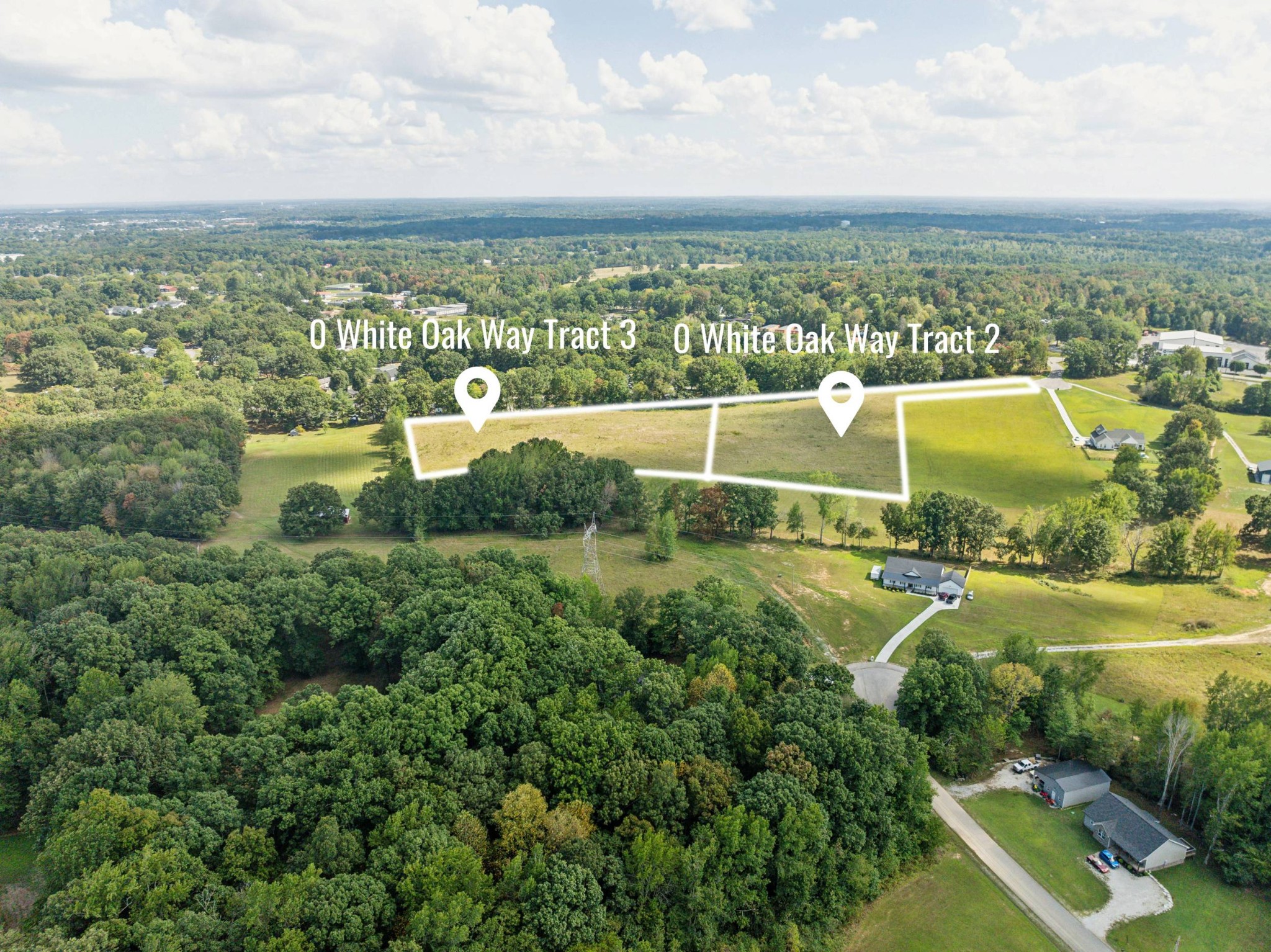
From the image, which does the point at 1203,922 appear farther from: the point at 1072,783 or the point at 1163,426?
the point at 1163,426

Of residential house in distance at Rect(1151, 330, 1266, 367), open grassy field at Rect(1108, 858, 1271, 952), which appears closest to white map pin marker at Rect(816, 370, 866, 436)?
open grassy field at Rect(1108, 858, 1271, 952)

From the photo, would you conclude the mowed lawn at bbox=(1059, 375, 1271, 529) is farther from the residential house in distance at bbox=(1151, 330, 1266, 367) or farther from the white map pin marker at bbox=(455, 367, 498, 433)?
the white map pin marker at bbox=(455, 367, 498, 433)

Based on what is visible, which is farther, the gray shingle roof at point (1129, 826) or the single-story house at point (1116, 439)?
the single-story house at point (1116, 439)

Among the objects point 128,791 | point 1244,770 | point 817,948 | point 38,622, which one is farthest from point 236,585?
point 1244,770

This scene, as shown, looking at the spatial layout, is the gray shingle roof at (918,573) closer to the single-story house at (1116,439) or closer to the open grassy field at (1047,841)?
the open grassy field at (1047,841)

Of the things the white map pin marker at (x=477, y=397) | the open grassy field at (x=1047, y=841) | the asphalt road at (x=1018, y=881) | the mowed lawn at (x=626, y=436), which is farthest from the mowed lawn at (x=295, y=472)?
the open grassy field at (x=1047, y=841)
